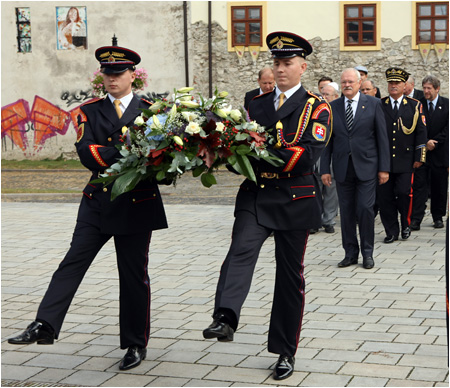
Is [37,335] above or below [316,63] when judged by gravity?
below

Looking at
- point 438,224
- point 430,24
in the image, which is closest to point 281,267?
point 438,224

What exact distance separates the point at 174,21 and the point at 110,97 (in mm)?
23813

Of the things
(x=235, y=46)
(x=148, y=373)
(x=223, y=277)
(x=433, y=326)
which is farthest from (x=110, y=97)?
(x=235, y=46)

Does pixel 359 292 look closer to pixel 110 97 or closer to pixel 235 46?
pixel 110 97

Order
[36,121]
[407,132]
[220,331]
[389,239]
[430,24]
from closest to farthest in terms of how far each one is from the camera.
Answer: [220,331] < [389,239] < [407,132] < [430,24] < [36,121]

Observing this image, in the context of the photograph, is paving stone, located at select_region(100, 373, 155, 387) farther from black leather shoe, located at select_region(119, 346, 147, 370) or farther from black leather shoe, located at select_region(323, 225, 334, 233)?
black leather shoe, located at select_region(323, 225, 334, 233)

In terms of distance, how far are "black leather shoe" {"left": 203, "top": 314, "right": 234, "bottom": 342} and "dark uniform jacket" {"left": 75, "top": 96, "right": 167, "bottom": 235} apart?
0.92m

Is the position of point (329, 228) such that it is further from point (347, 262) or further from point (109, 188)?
point (109, 188)

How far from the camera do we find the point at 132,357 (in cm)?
554

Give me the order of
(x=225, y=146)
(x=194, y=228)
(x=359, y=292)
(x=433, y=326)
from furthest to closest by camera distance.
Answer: (x=194, y=228)
(x=359, y=292)
(x=433, y=326)
(x=225, y=146)

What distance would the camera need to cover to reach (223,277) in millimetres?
5227

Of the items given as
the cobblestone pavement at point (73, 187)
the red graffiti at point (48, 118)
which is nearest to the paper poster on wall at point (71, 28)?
the red graffiti at point (48, 118)

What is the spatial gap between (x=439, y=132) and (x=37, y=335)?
864 centimetres

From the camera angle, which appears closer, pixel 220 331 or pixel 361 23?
pixel 220 331
